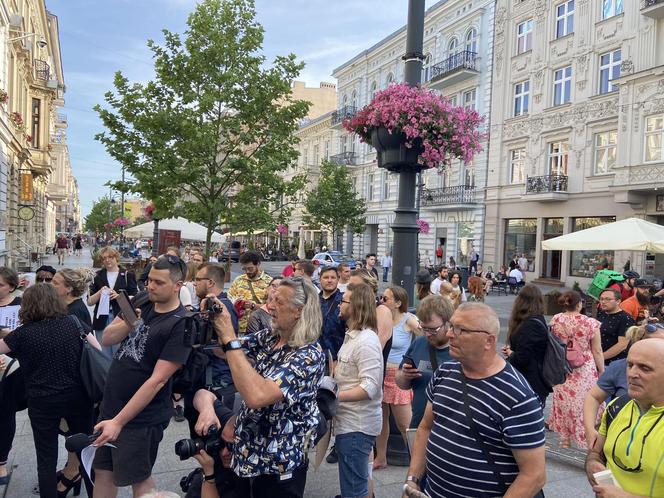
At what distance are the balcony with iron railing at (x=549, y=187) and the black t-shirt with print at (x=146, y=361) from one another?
23949mm

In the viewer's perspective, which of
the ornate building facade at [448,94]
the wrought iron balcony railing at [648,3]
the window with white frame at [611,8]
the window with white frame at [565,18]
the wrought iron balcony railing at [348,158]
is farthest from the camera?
the wrought iron balcony railing at [348,158]

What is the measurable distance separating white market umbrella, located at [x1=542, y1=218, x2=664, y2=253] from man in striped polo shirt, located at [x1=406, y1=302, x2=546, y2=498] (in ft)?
29.8

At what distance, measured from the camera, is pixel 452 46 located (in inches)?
1241

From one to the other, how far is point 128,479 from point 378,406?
160 centimetres

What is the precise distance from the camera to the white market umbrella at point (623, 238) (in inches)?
393

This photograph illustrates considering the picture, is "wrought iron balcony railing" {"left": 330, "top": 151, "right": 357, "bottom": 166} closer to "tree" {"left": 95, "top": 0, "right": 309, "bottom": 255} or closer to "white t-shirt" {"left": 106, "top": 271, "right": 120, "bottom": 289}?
"tree" {"left": 95, "top": 0, "right": 309, "bottom": 255}

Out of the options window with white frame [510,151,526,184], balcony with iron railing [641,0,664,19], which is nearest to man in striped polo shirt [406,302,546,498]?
balcony with iron railing [641,0,664,19]

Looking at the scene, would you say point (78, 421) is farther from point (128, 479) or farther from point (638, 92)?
point (638, 92)

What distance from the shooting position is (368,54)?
130 feet

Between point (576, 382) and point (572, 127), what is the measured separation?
21297mm

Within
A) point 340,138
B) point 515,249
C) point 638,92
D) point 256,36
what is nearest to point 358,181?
point 340,138

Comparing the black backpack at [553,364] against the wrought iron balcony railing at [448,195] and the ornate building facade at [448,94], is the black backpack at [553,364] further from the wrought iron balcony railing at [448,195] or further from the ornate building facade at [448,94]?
the wrought iron balcony railing at [448,195]

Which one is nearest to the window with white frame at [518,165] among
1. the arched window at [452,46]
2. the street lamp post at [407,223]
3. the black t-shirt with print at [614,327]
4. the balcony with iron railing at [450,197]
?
the balcony with iron railing at [450,197]

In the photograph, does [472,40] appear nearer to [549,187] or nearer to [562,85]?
[562,85]
